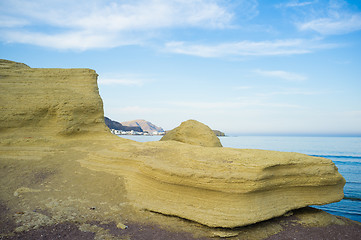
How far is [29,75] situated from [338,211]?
13799 mm

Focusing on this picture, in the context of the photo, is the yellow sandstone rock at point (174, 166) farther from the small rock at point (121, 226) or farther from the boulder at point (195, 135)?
the boulder at point (195, 135)

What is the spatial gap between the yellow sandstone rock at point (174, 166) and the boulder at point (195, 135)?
14.1 ft

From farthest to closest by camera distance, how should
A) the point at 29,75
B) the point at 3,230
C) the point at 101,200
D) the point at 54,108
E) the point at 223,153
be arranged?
the point at 29,75
the point at 54,108
the point at 223,153
the point at 101,200
the point at 3,230

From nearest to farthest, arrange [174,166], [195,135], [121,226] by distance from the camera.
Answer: [121,226], [174,166], [195,135]

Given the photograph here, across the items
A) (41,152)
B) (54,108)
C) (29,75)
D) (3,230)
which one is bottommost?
(3,230)

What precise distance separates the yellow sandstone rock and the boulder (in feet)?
14.1

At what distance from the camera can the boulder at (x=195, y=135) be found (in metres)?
12.0

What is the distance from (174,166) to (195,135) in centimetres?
633

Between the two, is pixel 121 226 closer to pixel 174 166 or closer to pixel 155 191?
pixel 155 191

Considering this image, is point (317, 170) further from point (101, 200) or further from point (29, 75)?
point (29, 75)

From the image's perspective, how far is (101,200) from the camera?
6.03 metres

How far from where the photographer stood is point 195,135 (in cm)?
1243

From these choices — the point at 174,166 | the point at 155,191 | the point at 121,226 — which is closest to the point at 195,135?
the point at 174,166

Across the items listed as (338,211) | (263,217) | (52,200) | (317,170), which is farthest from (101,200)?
(338,211)
